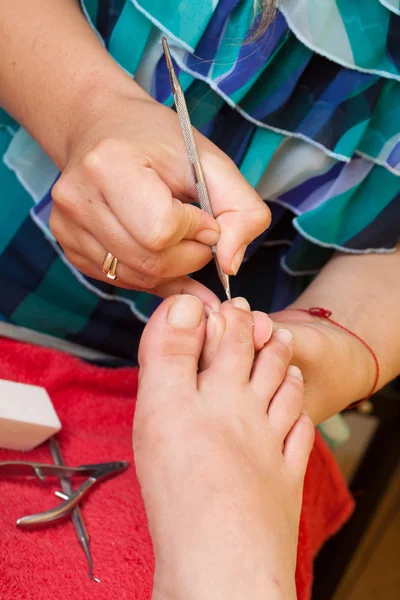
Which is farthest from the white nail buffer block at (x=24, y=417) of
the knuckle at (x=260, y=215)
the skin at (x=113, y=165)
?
the knuckle at (x=260, y=215)

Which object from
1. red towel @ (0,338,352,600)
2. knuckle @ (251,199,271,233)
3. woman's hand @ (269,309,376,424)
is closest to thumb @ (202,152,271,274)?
knuckle @ (251,199,271,233)

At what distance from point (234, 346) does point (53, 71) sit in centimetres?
26

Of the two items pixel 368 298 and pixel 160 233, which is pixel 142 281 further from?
pixel 368 298

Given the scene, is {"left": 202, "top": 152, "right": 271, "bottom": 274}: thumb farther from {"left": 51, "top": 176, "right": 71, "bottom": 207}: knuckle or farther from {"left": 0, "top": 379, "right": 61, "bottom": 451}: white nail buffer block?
{"left": 0, "top": 379, "right": 61, "bottom": 451}: white nail buffer block

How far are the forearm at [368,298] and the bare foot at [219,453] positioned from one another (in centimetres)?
12

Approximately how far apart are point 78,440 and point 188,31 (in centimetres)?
36

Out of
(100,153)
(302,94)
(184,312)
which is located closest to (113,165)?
(100,153)

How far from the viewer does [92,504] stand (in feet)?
→ 1.69

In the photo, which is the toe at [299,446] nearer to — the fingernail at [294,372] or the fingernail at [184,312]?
the fingernail at [294,372]

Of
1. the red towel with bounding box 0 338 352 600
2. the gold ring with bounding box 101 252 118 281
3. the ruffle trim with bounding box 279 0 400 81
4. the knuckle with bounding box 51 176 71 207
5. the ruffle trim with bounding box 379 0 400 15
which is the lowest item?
the red towel with bounding box 0 338 352 600

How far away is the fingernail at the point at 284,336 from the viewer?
20.5 inches

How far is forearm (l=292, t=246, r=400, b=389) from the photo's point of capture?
627 mm

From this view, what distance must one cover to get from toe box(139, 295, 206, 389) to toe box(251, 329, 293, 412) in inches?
2.5

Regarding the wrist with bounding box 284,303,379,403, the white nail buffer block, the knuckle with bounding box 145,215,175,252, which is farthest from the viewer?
the wrist with bounding box 284,303,379,403
